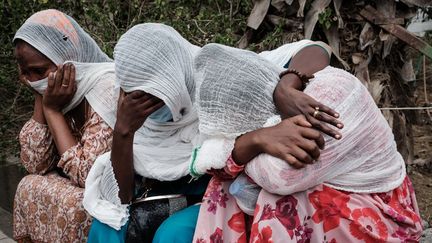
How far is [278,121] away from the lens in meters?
1.83

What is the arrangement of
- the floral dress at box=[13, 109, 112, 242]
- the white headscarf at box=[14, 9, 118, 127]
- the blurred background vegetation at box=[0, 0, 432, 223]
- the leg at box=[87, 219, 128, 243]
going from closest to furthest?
1. the leg at box=[87, 219, 128, 243]
2. the floral dress at box=[13, 109, 112, 242]
3. the white headscarf at box=[14, 9, 118, 127]
4. the blurred background vegetation at box=[0, 0, 432, 223]

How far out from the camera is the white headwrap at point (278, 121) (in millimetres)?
1698

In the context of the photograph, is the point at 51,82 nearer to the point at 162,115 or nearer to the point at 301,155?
the point at 162,115

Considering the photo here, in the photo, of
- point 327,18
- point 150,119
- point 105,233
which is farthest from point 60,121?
point 327,18

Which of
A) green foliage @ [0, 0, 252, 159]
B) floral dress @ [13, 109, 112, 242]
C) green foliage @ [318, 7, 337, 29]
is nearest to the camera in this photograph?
floral dress @ [13, 109, 112, 242]

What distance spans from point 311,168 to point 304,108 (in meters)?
0.17

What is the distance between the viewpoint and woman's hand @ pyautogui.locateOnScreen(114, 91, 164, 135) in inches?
83.8

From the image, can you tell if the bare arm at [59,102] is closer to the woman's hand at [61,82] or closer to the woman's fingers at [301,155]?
the woman's hand at [61,82]

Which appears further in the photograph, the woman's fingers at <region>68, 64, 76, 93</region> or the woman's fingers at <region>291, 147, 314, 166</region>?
the woman's fingers at <region>68, 64, 76, 93</region>

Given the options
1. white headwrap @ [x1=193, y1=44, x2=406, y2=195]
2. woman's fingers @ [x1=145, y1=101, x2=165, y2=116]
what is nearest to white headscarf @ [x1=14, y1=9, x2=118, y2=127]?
woman's fingers @ [x1=145, y1=101, x2=165, y2=116]

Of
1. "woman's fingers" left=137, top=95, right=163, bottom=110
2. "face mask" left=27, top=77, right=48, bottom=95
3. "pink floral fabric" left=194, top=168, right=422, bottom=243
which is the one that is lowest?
"face mask" left=27, top=77, right=48, bottom=95

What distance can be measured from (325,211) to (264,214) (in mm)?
175

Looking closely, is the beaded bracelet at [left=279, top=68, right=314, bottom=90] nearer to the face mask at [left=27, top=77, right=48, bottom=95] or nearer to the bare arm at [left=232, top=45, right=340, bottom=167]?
the bare arm at [left=232, top=45, right=340, bottom=167]

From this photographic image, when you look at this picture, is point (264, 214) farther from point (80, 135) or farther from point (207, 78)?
point (80, 135)
